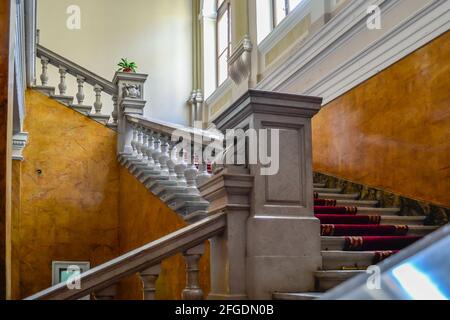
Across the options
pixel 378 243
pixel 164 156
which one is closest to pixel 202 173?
pixel 164 156

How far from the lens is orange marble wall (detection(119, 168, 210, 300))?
13.8ft

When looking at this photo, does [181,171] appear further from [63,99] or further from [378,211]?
[63,99]

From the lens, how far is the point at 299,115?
3.27 m

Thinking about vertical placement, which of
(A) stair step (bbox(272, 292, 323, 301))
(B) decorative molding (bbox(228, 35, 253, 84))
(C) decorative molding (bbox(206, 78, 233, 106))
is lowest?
(A) stair step (bbox(272, 292, 323, 301))

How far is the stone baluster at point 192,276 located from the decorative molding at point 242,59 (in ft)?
21.2

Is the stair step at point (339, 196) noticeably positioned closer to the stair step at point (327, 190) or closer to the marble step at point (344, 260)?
the stair step at point (327, 190)

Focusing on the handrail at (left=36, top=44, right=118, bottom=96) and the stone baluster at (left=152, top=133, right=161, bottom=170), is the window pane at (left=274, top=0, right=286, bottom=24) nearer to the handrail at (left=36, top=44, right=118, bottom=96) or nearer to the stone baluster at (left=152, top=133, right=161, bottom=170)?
the handrail at (left=36, top=44, right=118, bottom=96)

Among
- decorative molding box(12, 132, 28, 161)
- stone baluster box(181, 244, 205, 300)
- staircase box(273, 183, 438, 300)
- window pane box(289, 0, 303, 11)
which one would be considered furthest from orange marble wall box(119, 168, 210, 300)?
window pane box(289, 0, 303, 11)

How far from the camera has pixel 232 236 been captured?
3.13m

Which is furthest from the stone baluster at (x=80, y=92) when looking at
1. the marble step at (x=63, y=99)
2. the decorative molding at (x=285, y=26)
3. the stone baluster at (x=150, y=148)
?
the decorative molding at (x=285, y=26)

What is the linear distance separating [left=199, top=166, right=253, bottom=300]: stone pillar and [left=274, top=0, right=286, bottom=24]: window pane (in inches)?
233

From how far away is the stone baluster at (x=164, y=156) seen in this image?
549 centimetres

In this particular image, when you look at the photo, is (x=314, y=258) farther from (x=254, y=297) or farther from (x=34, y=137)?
(x=34, y=137)
